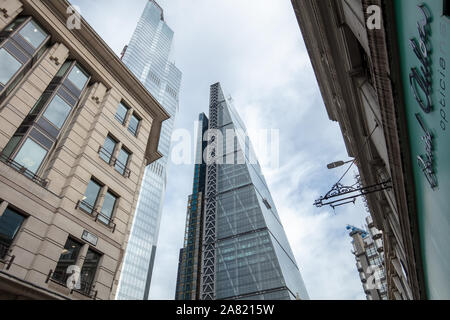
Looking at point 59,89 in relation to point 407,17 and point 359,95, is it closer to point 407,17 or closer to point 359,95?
point 359,95

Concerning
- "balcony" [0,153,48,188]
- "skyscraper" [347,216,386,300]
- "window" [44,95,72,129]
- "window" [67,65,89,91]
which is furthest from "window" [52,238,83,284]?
"skyscraper" [347,216,386,300]

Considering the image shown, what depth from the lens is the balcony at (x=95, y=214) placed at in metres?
14.6

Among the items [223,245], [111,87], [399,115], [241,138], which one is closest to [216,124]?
[241,138]

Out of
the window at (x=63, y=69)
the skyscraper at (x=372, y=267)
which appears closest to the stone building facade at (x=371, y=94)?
the window at (x=63, y=69)

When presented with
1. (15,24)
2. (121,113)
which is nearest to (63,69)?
(15,24)

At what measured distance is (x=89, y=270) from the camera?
46.0 ft

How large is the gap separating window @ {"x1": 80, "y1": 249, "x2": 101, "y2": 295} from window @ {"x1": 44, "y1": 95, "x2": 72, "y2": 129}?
6.98 m

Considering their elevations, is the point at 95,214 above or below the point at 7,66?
below

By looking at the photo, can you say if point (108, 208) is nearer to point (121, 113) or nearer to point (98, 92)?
point (121, 113)

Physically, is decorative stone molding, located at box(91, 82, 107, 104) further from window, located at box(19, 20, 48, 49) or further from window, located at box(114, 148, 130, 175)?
window, located at box(19, 20, 48, 49)

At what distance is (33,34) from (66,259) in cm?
1211

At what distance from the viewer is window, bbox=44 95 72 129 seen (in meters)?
15.3

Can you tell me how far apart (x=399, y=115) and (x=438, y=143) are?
2100mm
